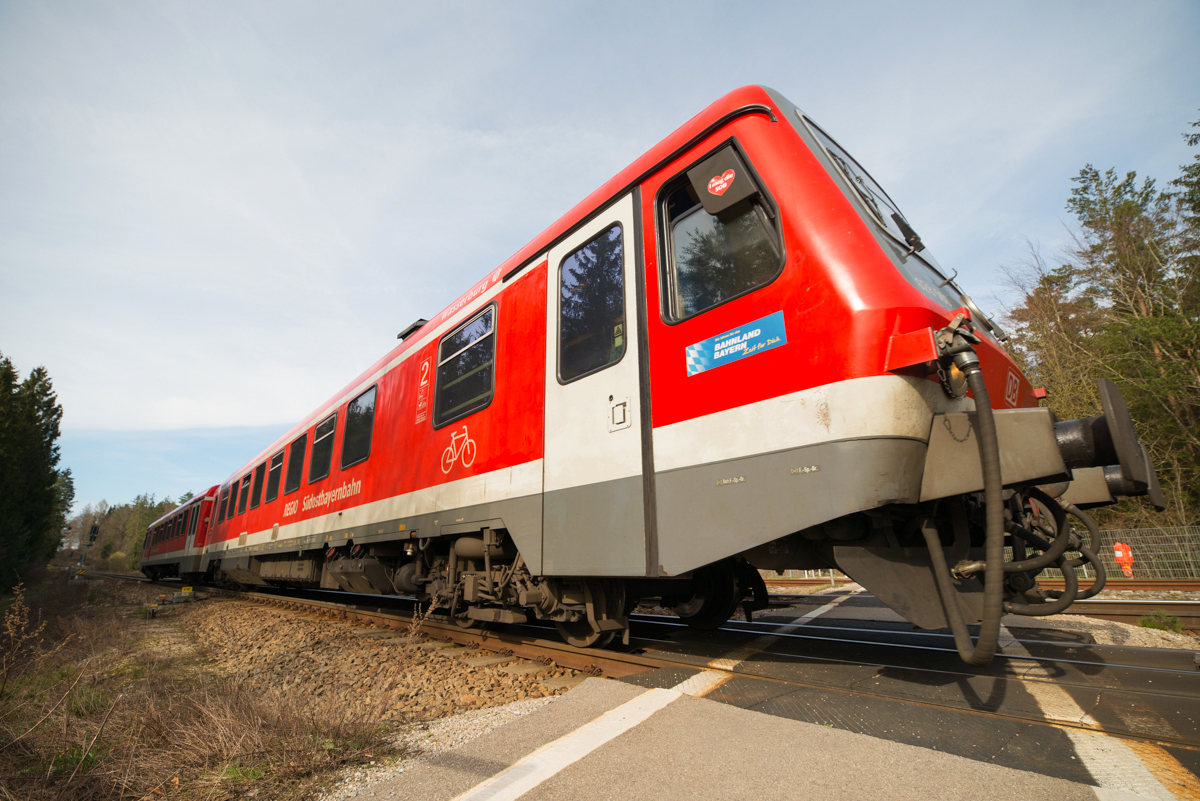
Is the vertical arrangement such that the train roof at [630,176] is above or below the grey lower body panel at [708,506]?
above

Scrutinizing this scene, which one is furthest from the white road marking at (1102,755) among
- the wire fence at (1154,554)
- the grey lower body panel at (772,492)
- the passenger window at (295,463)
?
the wire fence at (1154,554)

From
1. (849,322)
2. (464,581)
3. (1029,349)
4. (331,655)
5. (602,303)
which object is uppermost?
(1029,349)

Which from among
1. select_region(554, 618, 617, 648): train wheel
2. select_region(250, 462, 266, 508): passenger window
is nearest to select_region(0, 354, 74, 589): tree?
select_region(250, 462, 266, 508): passenger window

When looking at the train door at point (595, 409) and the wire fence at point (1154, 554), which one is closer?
the train door at point (595, 409)

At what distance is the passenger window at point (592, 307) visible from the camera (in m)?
3.77

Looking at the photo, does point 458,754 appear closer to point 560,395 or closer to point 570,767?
point 570,767

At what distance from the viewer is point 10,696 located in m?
3.71

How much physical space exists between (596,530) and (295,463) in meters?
8.61

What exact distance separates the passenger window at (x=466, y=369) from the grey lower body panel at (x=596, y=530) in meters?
1.48

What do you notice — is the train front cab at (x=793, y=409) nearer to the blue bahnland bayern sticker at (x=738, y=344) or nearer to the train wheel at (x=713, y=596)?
the blue bahnland bayern sticker at (x=738, y=344)

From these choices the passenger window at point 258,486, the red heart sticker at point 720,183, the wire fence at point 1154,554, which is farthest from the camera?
the wire fence at point 1154,554

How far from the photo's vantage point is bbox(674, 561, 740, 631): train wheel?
15.8 feet

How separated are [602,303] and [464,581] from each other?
112 inches

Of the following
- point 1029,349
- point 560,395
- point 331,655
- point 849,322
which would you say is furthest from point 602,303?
point 1029,349
